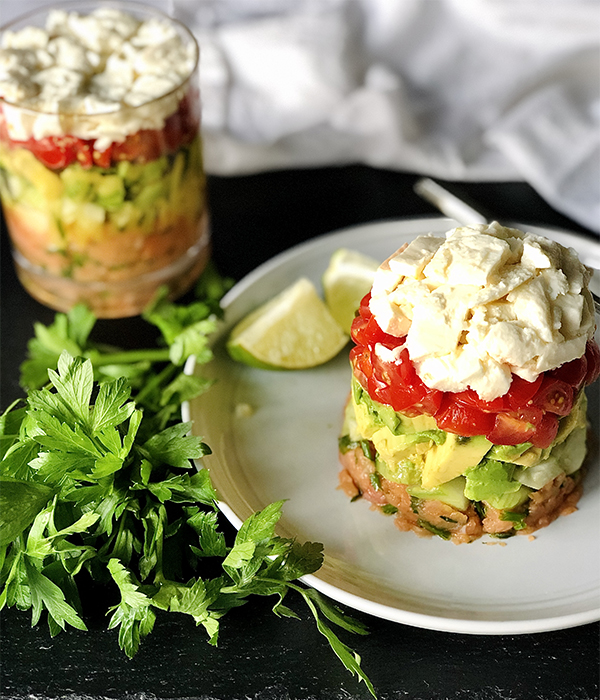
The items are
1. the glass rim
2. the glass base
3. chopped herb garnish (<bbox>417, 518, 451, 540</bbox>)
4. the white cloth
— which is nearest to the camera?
chopped herb garnish (<bbox>417, 518, 451, 540</bbox>)

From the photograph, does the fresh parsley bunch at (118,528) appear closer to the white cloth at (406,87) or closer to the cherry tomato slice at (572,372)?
the cherry tomato slice at (572,372)

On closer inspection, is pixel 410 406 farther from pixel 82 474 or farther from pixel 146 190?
pixel 146 190

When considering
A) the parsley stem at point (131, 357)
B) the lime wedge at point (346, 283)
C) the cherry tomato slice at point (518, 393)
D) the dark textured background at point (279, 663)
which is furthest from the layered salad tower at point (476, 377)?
the parsley stem at point (131, 357)

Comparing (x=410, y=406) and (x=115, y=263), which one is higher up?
(x=410, y=406)

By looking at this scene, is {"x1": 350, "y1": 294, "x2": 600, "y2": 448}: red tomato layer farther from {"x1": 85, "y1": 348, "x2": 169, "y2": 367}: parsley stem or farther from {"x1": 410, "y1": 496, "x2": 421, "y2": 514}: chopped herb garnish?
{"x1": 85, "y1": 348, "x2": 169, "y2": 367}: parsley stem

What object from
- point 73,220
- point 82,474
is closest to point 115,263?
point 73,220

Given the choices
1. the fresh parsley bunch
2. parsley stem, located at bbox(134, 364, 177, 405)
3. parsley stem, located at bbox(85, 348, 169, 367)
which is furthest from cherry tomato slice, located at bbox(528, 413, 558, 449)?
parsley stem, located at bbox(85, 348, 169, 367)

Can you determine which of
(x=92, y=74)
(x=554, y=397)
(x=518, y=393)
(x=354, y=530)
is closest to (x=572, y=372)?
(x=554, y=397)
